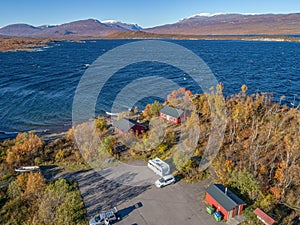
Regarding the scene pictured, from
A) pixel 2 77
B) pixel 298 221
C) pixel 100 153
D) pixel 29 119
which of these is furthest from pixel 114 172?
pixel 2 77

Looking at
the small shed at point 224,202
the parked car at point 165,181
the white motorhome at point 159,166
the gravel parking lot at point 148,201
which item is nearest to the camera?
the small shed at point 224,202

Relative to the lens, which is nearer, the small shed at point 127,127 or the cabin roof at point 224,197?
the cabin roof at point 224,197

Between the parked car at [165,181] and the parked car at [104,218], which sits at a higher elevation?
the parked car at [165,181]

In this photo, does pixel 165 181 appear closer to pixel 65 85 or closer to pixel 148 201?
pixel 148 201

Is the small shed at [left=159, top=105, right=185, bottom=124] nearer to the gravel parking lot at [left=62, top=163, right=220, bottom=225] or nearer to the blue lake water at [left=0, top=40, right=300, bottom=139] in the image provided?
the gravel parking lot at [left=62, top=163, right=220, bottom=225]

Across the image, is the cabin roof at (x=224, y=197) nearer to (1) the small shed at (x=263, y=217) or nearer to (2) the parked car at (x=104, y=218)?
(1) the small shed at (x=263, y=217)

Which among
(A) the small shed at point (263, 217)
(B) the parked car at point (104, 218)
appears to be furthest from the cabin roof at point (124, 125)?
(A) the small shed at point (263, 217)
